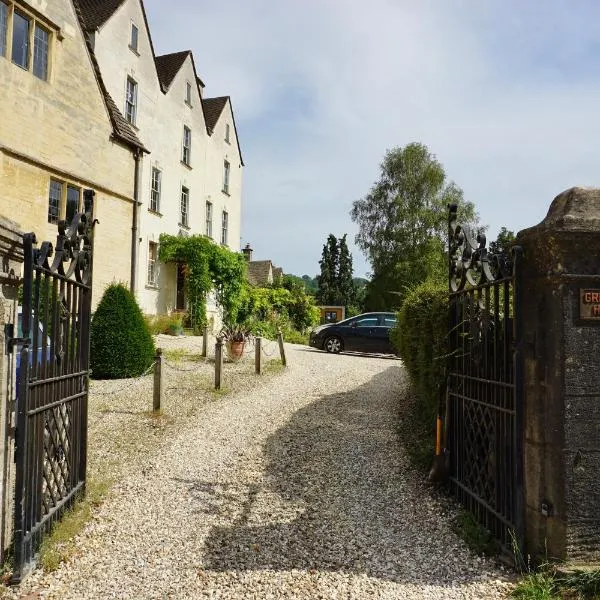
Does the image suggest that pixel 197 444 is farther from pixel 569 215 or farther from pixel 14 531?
pixel 569 215

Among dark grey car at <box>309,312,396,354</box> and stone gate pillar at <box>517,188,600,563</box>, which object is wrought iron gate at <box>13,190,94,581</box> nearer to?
stone gate pillar at <box>517,188,600,563</box>

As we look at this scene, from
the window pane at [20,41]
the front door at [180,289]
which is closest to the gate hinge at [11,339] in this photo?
the window pane at [20,41]

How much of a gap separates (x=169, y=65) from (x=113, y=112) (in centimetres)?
747

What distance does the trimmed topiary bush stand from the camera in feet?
37.6

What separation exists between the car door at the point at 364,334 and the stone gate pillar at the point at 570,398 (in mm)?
14757

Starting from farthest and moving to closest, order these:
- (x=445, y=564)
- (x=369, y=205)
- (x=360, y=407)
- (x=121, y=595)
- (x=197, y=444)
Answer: (x=369, y=205), (x=360, y=407), (x=197, y=444), (x=445, y=564), (x=121, y=595)

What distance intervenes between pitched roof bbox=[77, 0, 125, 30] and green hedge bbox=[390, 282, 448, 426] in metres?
15.2

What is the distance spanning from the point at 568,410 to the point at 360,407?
235 inches

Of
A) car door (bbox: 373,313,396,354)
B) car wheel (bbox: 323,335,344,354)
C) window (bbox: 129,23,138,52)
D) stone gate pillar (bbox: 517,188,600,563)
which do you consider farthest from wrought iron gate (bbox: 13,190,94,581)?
window (bbox: 129,23,138,52)

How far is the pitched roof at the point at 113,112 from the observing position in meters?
16.0

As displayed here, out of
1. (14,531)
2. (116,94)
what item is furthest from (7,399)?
(116,94)

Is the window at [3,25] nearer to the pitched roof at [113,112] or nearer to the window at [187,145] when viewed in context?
the pitched roof at [113,112]

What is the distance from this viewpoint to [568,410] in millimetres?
3838

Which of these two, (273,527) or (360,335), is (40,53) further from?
(273,527)
